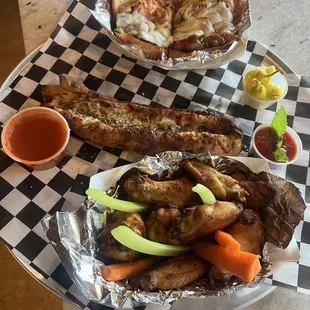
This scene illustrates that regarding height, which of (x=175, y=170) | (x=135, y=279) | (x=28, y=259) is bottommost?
(x=28, y=259)

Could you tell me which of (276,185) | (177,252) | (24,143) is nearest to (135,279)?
(177,252)

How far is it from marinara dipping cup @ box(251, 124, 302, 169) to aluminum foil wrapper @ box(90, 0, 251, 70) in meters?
0.44

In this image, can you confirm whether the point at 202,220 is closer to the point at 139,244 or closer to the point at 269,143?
the point at 139,244

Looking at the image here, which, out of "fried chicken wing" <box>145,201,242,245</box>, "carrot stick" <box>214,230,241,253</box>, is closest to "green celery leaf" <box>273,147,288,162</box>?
"fried chicken wing" <box>145,201,242,245</box>

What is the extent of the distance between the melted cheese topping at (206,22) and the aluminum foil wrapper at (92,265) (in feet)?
3.50

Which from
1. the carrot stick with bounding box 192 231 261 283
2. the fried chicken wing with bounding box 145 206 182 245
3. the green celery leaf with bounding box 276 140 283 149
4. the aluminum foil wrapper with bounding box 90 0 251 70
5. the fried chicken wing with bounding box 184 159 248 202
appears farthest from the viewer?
the aluminum foil wrapper with bounding box 90 0 251 70

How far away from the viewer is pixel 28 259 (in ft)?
5.57

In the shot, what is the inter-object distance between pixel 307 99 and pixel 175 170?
966 millimetres

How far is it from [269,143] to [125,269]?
931mm

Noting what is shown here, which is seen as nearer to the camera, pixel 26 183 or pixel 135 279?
pixel 135 279

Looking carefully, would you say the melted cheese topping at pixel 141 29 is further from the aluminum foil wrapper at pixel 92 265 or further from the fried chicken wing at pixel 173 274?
the fried chicken wing at pixel 173 274

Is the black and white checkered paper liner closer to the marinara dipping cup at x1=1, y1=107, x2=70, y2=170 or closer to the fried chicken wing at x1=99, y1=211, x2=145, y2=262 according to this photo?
the marinara dipping cup at x1=1, y1=107, x2=70, y2=170

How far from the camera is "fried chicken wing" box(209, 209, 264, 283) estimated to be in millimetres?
1507

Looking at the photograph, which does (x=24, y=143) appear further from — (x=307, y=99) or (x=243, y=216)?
(x=307, y=99)
